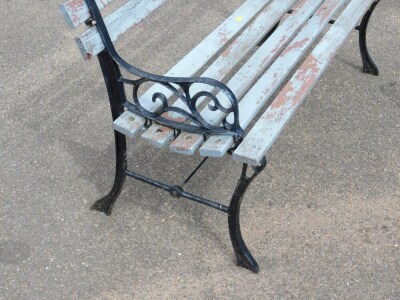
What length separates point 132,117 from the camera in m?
2.12

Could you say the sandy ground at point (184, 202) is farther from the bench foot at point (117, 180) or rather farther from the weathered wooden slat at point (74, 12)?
the weathered wooden slat at point (74, 12)

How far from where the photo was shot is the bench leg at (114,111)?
2.07 metres

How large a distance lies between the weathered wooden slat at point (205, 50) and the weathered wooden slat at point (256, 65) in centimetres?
16

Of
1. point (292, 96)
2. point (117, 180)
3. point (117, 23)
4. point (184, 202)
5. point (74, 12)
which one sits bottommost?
point (184, 202)

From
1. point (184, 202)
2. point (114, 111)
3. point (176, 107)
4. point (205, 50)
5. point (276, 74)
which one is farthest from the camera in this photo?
point (184, 202)

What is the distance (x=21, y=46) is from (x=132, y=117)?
186 cm

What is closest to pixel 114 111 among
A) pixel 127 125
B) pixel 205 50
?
pixel 127 125

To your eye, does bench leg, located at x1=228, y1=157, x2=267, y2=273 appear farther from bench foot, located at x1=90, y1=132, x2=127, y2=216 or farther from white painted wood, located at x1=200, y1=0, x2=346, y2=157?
bench foot, located at x1=90, y1=132, x2=127, y2=216

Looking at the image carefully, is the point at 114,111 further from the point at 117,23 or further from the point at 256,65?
the point at 256,65

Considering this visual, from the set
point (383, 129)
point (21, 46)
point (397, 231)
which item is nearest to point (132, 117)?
point (397, 231)

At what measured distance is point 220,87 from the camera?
1.82 meters

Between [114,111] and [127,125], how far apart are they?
151mm

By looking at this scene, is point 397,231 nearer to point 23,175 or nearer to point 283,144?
point 283,144

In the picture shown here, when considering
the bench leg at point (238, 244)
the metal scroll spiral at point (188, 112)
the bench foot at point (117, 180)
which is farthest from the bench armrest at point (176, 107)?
the bench leg at point (238, 244)
